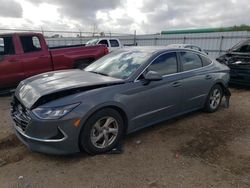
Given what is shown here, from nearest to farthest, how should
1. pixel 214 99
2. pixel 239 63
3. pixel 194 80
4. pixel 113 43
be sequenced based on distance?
pixel 194 80
pixel 214 99
pixel 239 63
pixel 113 43

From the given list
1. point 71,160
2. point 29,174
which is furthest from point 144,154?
point 29,174

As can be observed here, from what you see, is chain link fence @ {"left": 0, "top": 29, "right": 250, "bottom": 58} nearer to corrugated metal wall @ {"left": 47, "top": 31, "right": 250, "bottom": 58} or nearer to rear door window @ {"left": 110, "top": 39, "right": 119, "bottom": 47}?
corrugated metal wall @ {"left": 47, "top": 31, "right": 250, "bottom": 58}

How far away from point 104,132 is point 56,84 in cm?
102

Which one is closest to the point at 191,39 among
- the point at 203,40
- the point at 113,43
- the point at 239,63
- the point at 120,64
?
the point at 203,40

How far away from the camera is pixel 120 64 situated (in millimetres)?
4359

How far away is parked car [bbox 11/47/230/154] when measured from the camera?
3178 mm

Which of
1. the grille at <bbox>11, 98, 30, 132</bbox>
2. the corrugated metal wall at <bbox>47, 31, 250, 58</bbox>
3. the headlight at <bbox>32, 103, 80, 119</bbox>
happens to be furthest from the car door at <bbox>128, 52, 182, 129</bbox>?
the corrugated metal wall at <bbox>47, 31, 250, 58</bbox>

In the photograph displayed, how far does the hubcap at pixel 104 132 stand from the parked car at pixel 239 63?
227 inches

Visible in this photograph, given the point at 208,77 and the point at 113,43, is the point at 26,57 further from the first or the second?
the point at 113,43

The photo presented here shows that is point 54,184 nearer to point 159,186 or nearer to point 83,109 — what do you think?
point 83,109

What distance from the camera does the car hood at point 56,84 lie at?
11.1 feet

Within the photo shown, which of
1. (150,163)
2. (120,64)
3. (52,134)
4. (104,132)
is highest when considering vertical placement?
(120,64)

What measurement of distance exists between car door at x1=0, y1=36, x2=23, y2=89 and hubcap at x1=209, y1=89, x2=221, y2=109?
5.36m

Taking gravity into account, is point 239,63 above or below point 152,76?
below
